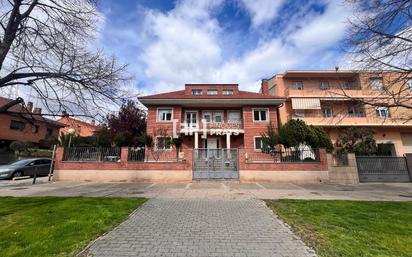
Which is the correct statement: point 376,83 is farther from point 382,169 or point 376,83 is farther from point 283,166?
point 382,169

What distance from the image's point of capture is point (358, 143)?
18.2 m

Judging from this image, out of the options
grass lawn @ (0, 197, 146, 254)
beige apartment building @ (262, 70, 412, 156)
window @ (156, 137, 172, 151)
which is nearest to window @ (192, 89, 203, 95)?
beige apartment building @ (262, 70, 412, 156)

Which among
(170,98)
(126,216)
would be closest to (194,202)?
(126,216)

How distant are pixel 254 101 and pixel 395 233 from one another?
18.9m

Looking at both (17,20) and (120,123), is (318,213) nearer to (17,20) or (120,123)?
(17,20)

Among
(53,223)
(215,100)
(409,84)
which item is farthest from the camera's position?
(215,100)

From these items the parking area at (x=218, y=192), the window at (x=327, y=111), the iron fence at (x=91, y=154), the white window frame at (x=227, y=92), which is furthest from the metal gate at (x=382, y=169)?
the iron fence at (x=91, y=154)

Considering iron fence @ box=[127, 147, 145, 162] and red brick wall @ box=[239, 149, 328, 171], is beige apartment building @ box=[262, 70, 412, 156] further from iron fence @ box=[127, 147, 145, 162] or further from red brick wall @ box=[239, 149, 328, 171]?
iron fence @ box=[127, 147, 145, 162]

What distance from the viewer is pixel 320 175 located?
14.5 m

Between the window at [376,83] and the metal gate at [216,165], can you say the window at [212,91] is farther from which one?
the window at [376,83]

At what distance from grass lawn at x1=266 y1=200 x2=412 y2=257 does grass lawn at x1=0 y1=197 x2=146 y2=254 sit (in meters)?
4.35

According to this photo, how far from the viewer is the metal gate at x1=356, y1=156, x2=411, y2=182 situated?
15.3 metres

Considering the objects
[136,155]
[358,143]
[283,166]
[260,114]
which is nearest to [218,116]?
[260,114]

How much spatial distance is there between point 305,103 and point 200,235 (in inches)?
952
